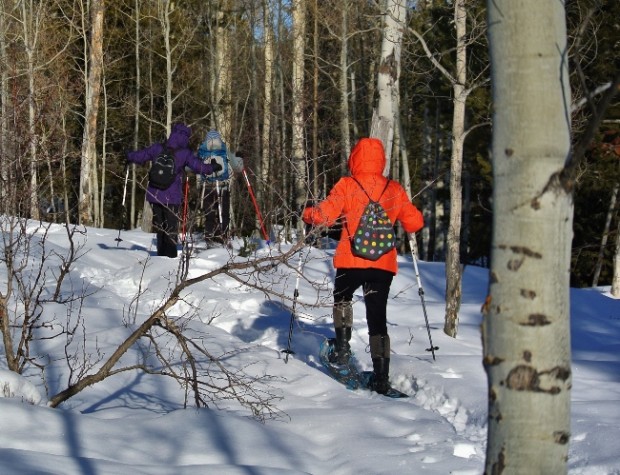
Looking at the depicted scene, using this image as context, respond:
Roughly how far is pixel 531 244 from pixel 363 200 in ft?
14.7

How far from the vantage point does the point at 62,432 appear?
4.27 m

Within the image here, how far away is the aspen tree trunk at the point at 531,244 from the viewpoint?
211cm

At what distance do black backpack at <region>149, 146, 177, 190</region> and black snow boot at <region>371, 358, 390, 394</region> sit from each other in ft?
18.4

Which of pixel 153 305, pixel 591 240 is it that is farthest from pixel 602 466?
pixel 591 240

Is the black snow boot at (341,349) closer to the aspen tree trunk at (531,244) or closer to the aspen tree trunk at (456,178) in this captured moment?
the aspen tree trunk at (456,178)

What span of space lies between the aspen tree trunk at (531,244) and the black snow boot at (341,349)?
15.9 ft

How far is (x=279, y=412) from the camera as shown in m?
5.73

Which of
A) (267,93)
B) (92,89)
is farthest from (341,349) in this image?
(267,93)

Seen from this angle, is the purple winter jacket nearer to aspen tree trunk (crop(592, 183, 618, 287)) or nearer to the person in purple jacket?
the person in purple jacket

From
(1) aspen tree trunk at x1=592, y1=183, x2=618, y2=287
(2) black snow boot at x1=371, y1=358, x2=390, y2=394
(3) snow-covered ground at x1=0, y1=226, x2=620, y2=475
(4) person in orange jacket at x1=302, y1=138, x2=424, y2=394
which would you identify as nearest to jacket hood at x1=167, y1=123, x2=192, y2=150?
(3) snow-covered ground at x1=0, y1=226, x2=620, y2=475

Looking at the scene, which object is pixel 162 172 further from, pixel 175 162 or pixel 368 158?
pixel 368 158

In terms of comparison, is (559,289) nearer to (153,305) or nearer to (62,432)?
(62,432)

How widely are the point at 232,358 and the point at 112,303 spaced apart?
2.60 m

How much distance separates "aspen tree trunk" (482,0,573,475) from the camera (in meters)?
2.11
